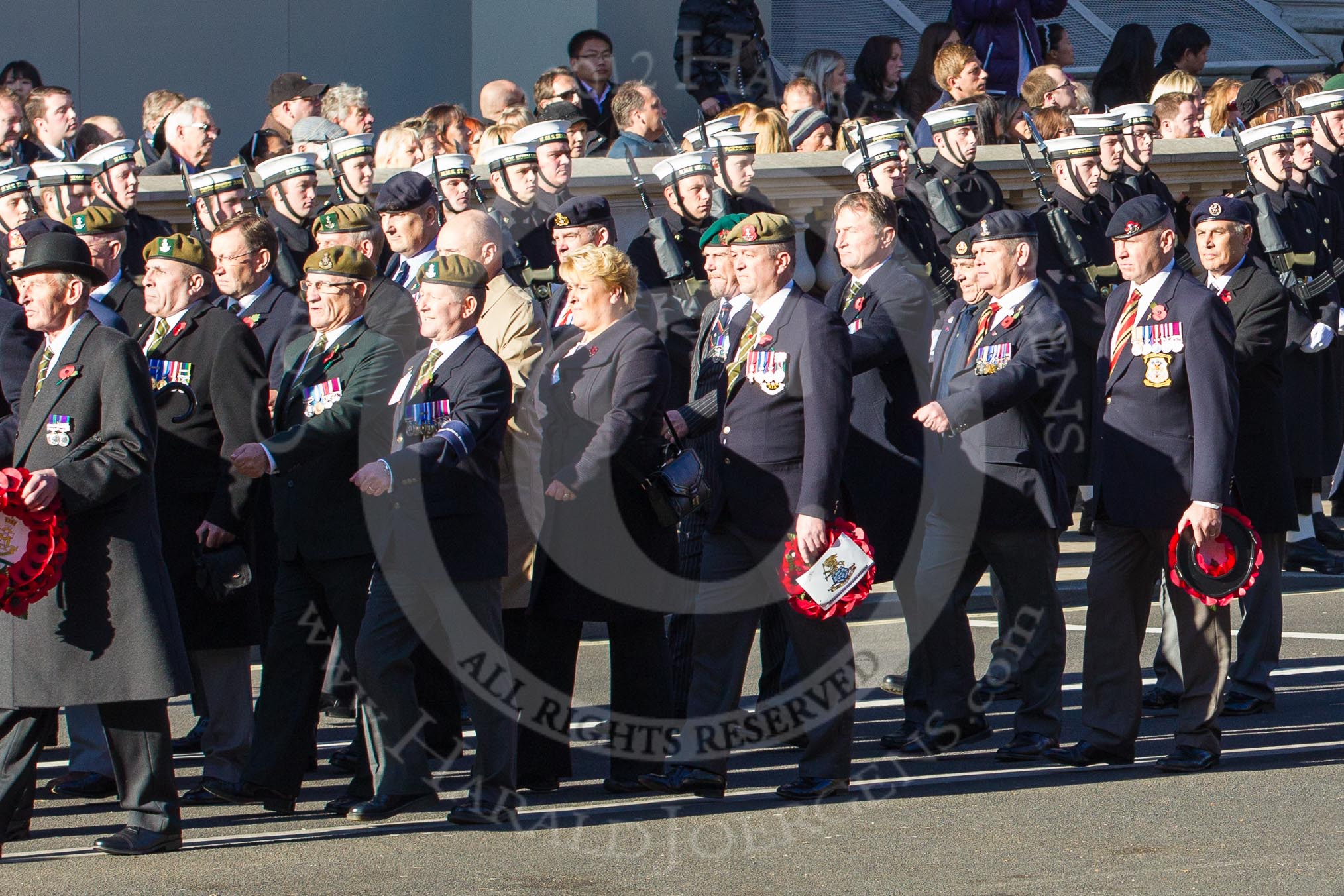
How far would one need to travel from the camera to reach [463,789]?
7414 millimetres

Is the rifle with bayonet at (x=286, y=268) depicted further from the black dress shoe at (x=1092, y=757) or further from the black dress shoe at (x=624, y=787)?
the black dress shoe at (x=1092, y=757)

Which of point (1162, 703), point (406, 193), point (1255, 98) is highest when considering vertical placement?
point (1255, 98)

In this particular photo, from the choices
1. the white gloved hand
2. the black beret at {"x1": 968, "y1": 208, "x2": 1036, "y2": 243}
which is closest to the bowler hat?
the black beret at {"x1": 968, "y1": 208, "x2": 1036, "y2": 243}

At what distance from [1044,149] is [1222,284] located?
3.35 metres

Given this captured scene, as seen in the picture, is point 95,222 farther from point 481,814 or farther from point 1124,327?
point 1124,327

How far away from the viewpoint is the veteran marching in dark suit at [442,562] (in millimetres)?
6836

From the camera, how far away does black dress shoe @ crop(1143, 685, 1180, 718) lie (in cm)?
852

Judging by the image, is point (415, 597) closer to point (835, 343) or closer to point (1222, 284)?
point (835, 343)

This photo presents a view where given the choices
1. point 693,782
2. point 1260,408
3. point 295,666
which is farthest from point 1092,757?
point 295,666

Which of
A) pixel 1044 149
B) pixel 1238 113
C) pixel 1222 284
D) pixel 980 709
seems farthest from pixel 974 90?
pixel 980 709

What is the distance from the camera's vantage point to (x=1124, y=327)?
25.1ft

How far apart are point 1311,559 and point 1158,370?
461 centimetres

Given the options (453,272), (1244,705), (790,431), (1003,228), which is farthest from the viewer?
(1244,705)

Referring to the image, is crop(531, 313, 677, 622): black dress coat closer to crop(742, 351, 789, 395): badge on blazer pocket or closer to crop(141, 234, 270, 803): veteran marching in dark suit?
crop(742, 351, 789, 395): badge on blazer pocket
